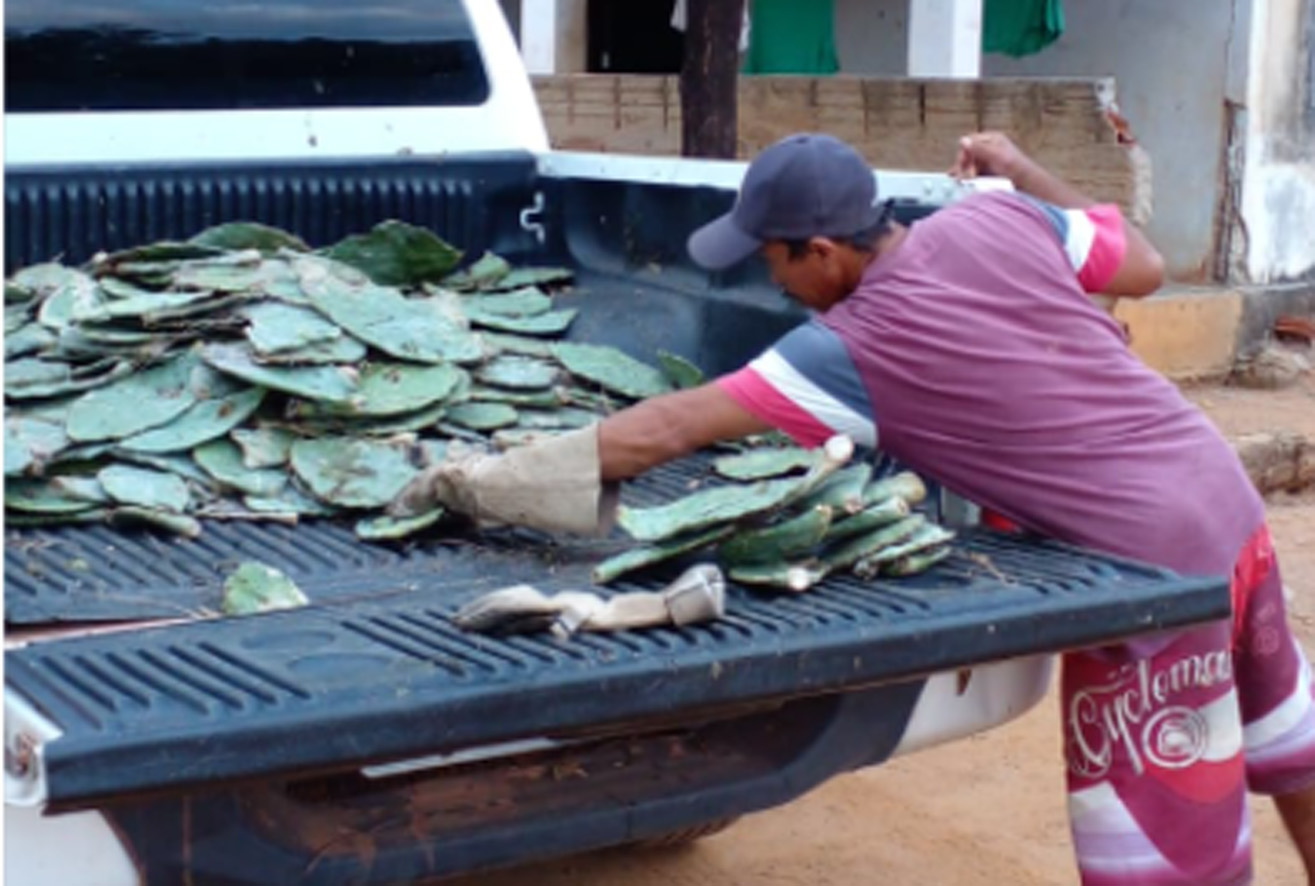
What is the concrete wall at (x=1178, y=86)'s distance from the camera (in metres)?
10.7

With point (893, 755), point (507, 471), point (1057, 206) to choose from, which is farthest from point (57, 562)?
point (1057, 206)

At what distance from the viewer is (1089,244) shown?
3.23 meters

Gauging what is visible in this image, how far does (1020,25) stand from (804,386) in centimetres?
917

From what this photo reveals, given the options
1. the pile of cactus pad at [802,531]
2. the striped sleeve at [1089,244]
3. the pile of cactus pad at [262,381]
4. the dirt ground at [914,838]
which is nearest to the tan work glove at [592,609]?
the pile of cactus pad at [802,531]

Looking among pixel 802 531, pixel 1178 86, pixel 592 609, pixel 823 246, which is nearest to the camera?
pixel 592 609

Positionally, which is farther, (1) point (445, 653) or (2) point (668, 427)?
(2) point (668, 427)

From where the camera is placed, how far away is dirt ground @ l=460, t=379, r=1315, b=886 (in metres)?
3.96

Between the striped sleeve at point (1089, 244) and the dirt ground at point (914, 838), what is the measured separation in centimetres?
129

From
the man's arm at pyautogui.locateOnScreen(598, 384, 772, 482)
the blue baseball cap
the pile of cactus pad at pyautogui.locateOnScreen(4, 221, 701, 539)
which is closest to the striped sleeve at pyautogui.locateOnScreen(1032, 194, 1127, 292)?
the blue baseball cap

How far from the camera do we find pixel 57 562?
2.83 meters

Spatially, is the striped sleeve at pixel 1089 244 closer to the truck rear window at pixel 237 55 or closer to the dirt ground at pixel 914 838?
the dirt ground at pixel 914 838

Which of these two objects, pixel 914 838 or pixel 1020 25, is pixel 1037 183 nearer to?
pixel 914 838

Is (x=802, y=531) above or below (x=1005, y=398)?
below

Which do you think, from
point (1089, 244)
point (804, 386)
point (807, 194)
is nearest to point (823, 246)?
point (807, 194)
